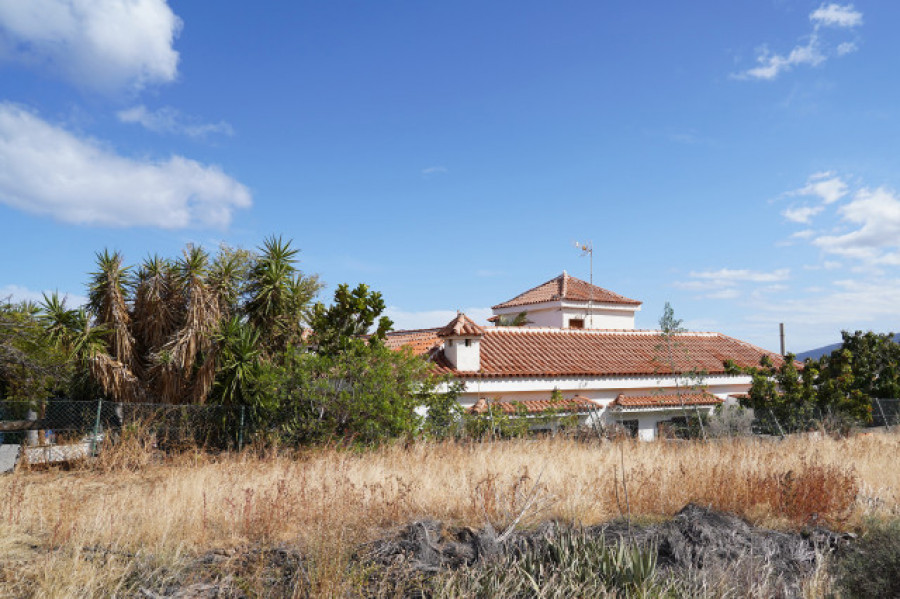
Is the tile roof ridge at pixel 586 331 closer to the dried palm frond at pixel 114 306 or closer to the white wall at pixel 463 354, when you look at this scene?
the white wall at pixel 463 354

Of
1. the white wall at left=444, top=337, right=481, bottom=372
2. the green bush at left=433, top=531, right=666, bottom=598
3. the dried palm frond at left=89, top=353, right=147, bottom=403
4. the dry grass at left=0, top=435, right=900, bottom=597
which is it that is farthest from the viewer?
the white wall at left=444, top=337, right=481, bottom=372

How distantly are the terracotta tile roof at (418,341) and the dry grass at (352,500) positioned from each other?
10130mm

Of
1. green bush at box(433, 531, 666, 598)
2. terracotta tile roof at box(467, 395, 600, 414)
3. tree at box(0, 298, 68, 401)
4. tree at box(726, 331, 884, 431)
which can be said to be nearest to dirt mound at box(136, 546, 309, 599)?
green bush at box(433, 531, 666, 598)

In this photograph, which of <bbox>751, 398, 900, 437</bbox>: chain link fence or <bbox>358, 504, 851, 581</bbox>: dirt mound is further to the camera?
<bbox>751, 398, 900, 437</bbox>: chain link fence

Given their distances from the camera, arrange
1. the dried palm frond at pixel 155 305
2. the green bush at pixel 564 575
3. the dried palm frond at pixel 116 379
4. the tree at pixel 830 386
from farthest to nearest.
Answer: the tree at pixel 830 386 < the dried palm frond at pixel 155 305 < the dried palm frond at pixel 116 379 < the green bush at pixel 564 575

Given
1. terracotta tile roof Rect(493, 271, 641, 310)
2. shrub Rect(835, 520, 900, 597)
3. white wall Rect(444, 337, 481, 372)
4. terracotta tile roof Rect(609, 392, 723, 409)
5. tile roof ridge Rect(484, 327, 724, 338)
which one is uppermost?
terracotta tile roof Rect(493, 271, 641, 310)

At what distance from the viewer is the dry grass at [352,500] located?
5.57 meters

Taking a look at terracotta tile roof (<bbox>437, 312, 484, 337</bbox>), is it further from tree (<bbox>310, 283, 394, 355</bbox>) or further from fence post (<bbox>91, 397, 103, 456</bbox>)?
fence post (<bbox>91, 397, 103, 456</bbox>)

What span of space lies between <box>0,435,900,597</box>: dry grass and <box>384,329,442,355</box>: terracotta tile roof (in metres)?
10.1

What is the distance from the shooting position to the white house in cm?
2061

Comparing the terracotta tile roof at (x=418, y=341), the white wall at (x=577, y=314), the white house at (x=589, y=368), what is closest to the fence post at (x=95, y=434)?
the terracotta tile roof at (x=418, y=341)

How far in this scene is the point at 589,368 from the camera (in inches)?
931

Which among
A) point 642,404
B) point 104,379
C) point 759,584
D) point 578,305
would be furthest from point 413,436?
point 578,305

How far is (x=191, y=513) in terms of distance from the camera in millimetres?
6945
